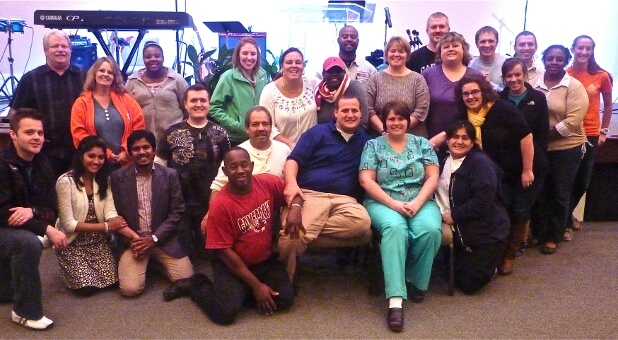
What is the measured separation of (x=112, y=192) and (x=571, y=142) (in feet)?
9.32

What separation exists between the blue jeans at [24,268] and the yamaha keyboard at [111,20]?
7.70 ft

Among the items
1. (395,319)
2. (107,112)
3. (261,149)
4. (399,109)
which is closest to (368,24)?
(399,109)

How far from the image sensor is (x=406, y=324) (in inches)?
102

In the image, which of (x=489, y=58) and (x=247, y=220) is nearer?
(x=247, y=220)

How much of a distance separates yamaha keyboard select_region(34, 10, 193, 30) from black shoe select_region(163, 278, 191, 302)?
2312 mm

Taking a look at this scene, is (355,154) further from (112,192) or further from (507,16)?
(507,16)

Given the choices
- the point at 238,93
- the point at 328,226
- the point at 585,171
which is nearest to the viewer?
the point at 328,226

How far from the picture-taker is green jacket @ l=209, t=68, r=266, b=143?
3.43 m

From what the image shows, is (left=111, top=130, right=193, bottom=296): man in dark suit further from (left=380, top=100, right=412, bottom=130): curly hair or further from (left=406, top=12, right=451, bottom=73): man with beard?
(left=406, top=12, right=451, bottom=73): man with beard

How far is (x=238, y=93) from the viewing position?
3.46 metres

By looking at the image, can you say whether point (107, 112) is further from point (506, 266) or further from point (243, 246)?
point (506, 266)

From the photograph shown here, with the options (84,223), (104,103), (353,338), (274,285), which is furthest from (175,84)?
(353,338)

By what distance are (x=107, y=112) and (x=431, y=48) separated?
83.7 inches

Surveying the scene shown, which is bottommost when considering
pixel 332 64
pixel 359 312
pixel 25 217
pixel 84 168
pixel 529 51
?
pixel 359 312
